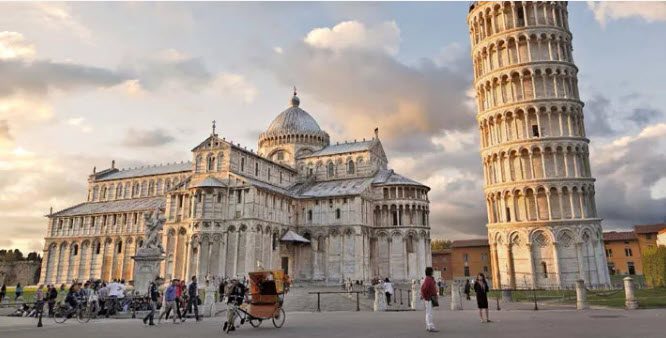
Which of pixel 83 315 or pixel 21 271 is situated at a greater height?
pixel 21 271

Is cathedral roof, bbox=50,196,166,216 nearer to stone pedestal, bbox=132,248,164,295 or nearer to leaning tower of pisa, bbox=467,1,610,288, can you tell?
stone pedestal, bbox=132,248,164,295

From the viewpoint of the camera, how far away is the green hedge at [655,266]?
3554 cm

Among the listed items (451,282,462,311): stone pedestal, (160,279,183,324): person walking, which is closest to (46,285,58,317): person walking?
(160,279,183,324): person walking

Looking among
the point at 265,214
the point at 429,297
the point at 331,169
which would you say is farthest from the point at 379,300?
the point at 331,169

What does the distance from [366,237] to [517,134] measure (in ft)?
72.4

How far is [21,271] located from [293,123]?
57950mm

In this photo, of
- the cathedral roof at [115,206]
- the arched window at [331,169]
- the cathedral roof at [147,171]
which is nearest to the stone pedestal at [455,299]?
the arched window at [331,169]

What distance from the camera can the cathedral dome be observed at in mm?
68188

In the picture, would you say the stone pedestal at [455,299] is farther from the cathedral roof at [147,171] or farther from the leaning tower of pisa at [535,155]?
the cathedral roof at [147,171]

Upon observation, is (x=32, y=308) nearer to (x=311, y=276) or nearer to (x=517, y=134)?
(x=311, y=276)

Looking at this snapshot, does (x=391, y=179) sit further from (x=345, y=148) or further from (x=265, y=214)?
(x=265, y=214)

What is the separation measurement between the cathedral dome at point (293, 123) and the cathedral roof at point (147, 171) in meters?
14.5

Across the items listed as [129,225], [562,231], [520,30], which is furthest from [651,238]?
[129,225]

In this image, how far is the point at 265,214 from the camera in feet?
165
